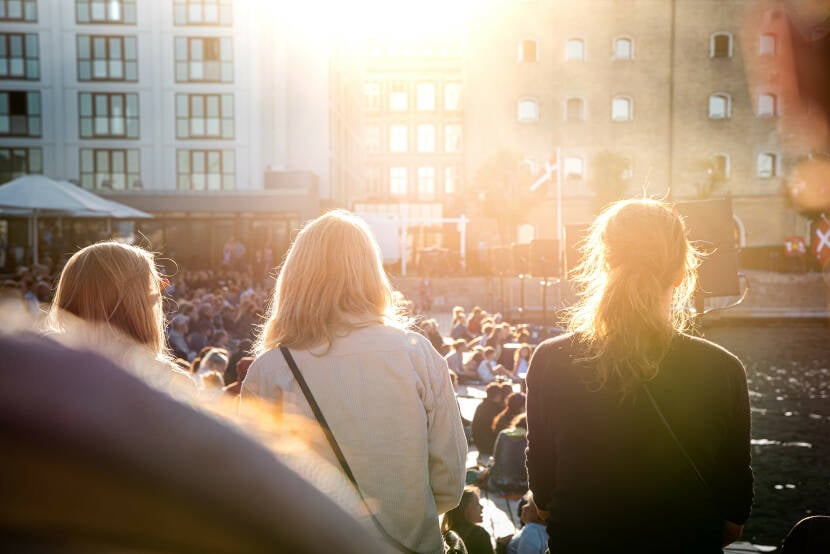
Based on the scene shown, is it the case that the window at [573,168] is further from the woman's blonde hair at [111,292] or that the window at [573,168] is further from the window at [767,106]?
the woman's blonde hair at [111,292]

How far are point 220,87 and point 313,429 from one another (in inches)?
1479

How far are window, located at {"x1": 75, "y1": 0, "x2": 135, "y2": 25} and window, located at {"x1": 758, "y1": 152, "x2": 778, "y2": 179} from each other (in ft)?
109

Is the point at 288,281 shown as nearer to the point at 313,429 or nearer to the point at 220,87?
the point at 313,429

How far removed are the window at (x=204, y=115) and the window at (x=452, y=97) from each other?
3195cm

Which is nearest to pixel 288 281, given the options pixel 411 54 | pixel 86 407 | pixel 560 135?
pixel 86 407

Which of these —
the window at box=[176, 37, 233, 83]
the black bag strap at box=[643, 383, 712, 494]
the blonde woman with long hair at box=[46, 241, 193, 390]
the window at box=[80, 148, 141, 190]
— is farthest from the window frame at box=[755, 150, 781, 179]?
the blonde woman with long hair at box=[46, 241, 193, 390]

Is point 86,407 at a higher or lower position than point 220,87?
lower

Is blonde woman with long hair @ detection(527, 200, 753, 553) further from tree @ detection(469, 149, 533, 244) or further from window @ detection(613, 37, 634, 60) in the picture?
window @ detection(613, 37, 634, 60)

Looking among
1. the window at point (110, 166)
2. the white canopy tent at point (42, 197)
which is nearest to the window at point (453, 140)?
the window at point (110, 166)

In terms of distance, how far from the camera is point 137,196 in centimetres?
3650

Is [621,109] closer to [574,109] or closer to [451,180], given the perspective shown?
[574,109]

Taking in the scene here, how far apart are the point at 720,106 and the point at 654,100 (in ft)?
12.2

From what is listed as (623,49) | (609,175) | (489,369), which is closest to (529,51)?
(623,49)

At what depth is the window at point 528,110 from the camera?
44.7 meters
